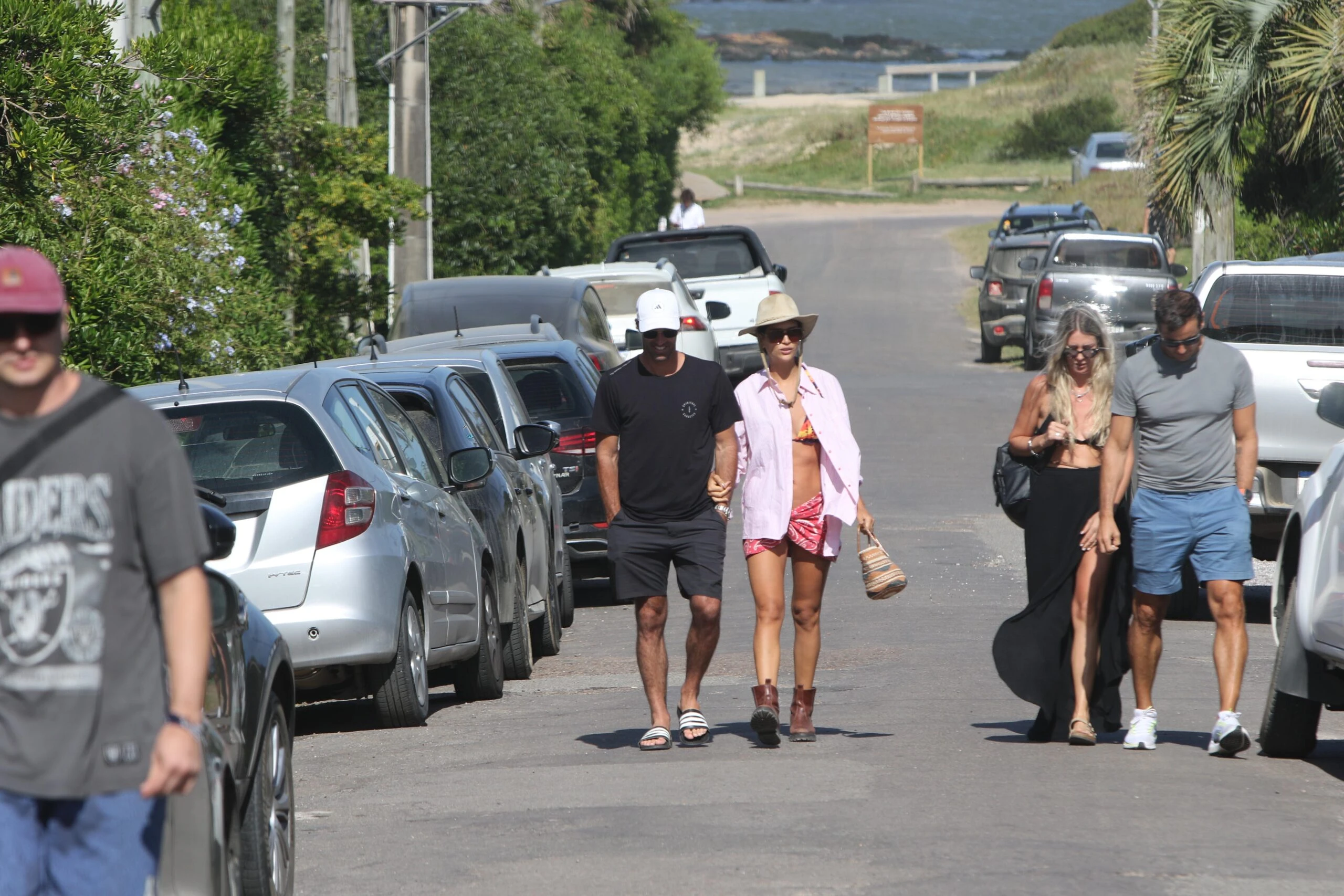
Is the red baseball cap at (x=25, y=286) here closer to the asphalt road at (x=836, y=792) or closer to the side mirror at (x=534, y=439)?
the asphalt road at (x=836, y=792)

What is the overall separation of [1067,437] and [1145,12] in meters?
117

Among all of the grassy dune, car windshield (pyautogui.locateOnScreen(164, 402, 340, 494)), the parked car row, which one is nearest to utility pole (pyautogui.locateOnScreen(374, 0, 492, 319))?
the parked car row

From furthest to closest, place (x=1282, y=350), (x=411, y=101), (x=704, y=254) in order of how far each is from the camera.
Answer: (x=704, y=254)
(x=411, y=101)
(x=1282, y=350)

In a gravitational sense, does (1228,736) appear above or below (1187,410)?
below

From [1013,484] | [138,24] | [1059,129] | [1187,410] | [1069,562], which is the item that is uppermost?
[138,24]

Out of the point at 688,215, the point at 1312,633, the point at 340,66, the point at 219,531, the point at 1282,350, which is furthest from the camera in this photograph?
the point at 688,215

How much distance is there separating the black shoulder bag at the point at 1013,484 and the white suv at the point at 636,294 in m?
12.2

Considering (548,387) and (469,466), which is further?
(548,387)

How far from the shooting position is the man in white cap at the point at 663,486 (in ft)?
28.0

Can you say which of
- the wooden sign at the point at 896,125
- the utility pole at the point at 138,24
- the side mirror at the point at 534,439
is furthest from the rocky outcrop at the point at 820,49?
the side mirror at the point at 534,439

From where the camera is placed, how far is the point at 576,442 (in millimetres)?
14125

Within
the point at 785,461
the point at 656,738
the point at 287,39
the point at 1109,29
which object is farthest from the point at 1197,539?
the point at 1109,29

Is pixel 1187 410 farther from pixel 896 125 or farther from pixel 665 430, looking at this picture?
pixel 896 125

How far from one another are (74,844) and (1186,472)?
5.58m
